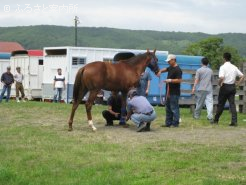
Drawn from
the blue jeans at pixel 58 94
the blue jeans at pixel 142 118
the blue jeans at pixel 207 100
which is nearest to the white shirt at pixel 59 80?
the blue jeans at pixel 58 94

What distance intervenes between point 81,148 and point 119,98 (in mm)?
4462

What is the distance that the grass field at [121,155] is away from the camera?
8086mm

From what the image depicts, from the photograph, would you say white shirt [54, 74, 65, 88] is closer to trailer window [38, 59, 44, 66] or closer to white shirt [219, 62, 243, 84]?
trailer window [38, 59, 44, 66]

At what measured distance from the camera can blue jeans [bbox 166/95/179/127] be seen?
49.4ft

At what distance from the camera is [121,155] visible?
998 cm

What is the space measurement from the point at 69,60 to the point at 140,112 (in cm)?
1546

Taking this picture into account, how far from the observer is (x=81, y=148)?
35.4ft

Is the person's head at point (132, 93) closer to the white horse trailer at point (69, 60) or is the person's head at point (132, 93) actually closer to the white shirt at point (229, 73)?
the white shirt at point (229, 73)

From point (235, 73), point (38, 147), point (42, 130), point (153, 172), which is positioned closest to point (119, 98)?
point (42, 130)

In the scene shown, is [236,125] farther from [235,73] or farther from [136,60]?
[136,60]

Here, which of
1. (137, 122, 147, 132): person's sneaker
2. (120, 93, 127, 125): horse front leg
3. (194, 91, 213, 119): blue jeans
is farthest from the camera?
(194, 91, 213, 119): blue jeans

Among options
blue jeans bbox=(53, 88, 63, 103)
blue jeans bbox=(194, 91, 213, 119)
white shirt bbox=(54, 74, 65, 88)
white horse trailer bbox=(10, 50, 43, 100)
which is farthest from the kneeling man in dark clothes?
white horse trailer bbox=(10, 50, 43, 100)

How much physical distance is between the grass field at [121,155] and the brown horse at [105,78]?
32.0 inches

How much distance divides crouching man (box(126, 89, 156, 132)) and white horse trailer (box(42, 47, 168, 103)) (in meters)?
14.8
